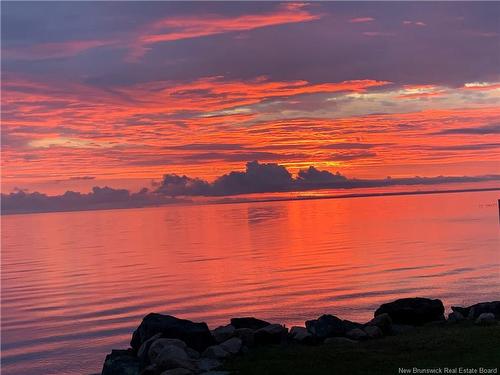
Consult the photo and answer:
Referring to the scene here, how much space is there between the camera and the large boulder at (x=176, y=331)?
22.6 metres

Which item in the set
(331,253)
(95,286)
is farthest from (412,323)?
(331,253)

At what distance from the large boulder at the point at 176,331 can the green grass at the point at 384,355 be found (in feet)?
5.67

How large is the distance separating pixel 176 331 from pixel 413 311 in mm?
9608

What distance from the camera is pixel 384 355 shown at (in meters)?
20.2

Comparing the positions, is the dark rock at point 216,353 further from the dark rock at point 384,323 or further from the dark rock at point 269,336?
the dark rock at point 384,323

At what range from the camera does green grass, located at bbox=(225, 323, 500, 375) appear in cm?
1888

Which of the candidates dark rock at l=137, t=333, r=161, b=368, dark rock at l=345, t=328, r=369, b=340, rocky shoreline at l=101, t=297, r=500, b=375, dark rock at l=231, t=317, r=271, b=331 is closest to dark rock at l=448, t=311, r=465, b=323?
rocky shoreline at l=101, t=297, r=500, b=375

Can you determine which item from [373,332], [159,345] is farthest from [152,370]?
[373,332]

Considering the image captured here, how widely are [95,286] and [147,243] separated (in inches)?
1775

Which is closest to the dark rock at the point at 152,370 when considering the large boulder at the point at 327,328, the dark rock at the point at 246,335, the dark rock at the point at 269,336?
the dark rock at the point at 246,335

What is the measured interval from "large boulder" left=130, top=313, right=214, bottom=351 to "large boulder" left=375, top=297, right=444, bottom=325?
7.79 meters

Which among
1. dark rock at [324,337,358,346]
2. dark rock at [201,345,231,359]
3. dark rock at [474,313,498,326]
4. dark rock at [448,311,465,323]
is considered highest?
dark rock at [201,345,231,359]

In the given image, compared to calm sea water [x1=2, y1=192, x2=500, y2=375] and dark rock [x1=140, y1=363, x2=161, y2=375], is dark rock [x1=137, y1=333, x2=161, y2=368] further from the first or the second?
calm sea water [x1=2, y1=192, x2=500, y2=375]

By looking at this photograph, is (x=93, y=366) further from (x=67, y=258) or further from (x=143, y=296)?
(x=67, y=258)
